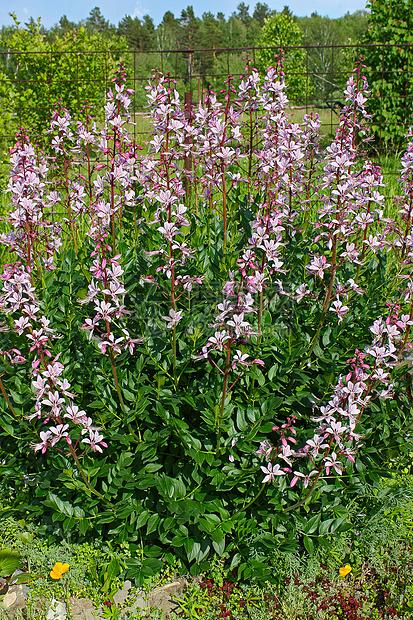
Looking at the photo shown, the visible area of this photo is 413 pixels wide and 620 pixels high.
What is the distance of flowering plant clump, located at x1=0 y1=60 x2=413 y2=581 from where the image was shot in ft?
8.45

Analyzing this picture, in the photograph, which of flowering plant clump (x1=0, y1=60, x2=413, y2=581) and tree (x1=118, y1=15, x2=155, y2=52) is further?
tree (x1=118, y1=15, x2=155, y2=52)

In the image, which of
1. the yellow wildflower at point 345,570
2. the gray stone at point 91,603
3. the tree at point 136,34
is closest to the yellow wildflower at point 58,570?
the gray stone at point 91,603

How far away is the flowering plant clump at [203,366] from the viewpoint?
2.58 metres

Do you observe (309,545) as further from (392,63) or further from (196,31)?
(196,31)

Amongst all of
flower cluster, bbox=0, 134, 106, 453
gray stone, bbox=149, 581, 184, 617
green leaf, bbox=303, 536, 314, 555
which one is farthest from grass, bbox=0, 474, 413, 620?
flower cluster, bbox=0, 134, 106, 453

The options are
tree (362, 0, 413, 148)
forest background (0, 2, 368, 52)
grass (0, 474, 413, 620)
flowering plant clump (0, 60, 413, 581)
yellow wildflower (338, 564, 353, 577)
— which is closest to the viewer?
flowering plant clump (0, 60, 413, 581)

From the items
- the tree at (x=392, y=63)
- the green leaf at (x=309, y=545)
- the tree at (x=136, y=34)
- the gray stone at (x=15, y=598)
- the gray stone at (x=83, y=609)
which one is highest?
the tree at (x=136, y=34)

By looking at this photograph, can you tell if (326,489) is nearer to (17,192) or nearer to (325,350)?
(325,350)

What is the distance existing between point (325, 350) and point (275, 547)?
1.09 metres

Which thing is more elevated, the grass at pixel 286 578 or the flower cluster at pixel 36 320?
the flower cluster at pixel 36 320

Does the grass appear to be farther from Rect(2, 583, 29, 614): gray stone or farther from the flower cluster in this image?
the flower cluster

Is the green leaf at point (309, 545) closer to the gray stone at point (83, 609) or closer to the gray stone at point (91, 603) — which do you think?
the gray stone at point (91, 603)

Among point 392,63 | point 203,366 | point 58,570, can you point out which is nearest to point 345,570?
point 203,366

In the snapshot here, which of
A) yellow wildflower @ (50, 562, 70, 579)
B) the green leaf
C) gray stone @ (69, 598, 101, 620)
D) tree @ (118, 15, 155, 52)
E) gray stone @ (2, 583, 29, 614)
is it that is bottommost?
gray stone @ (69, 598, 101, 620)
